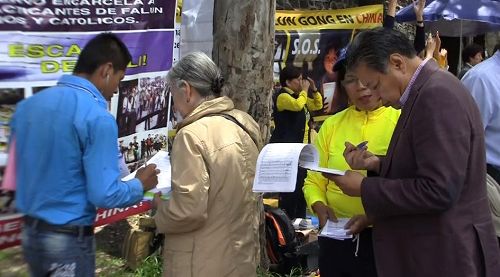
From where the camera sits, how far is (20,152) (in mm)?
2461

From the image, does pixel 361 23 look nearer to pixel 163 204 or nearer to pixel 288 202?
pixel 288 202

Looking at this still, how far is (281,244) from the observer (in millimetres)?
4641

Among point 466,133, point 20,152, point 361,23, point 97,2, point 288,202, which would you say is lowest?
point 288,202

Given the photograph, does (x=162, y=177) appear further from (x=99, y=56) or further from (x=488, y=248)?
(x=488, y=248)

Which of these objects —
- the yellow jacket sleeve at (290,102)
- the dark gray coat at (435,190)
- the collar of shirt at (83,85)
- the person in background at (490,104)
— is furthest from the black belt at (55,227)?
the yellow jacket sleeve at (290,102)

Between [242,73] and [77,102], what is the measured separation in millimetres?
1743

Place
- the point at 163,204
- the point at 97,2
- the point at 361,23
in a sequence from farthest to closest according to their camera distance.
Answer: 1. the point at 361,23
2. the point at 97,2
3. the point at 163,204

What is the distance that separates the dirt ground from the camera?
387 centimetres

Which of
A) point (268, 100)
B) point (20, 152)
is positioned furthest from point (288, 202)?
point (20, 152)

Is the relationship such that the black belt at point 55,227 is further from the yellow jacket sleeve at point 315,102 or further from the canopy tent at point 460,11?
the canopy tent at point 460,11

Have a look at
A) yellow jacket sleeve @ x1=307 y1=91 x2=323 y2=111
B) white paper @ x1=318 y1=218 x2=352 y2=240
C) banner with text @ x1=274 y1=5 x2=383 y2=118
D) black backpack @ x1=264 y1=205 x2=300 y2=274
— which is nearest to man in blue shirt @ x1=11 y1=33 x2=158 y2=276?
white paper @ x1=318 y1=218 x2=352 y2=240

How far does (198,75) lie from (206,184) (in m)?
0.50

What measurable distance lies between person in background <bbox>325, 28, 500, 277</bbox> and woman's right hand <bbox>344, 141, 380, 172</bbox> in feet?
0.60

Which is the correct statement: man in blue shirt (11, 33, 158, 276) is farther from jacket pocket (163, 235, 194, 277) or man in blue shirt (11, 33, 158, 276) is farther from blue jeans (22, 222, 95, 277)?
jacket pocket (163, 235, 194, 277)
